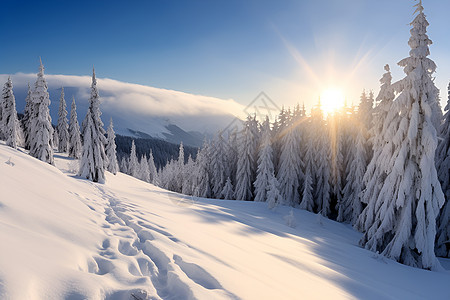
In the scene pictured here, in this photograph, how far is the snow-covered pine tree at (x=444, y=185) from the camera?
55.5ft

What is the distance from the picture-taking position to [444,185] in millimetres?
17641

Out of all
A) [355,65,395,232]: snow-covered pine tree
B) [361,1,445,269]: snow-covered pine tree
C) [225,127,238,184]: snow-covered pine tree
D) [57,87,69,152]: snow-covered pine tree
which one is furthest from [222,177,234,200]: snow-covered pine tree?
[57,87,69,152]: snow-covered pine tree

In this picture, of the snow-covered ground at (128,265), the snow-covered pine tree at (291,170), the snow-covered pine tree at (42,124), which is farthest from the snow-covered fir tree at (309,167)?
the snow-covered pine tree at (42,124)

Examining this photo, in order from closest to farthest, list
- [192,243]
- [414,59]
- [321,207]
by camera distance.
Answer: [192,243] < [414,59] < [321,207]

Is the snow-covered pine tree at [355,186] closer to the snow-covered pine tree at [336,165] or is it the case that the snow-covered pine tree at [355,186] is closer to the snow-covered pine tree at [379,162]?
the snow-covered pine tree at [336,165]

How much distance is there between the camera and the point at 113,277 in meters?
3.57

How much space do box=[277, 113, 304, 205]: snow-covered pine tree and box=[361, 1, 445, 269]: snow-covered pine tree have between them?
19.5 m

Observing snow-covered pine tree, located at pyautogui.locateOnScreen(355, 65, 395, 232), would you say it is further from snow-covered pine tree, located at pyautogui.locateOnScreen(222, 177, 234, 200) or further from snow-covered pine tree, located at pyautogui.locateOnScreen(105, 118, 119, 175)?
snow-covered pine tree, located at pyautogui.locateOnScreen(105, 118, 119, 175)

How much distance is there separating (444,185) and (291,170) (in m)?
17.3

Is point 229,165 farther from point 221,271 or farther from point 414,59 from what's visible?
point 221,271

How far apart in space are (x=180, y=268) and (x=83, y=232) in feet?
7.86

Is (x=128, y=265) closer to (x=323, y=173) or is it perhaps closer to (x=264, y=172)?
(x=264, y=172)

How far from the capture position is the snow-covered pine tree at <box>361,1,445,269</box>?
41.4 feet

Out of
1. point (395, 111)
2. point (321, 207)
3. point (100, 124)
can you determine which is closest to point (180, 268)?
point (395, 111)
